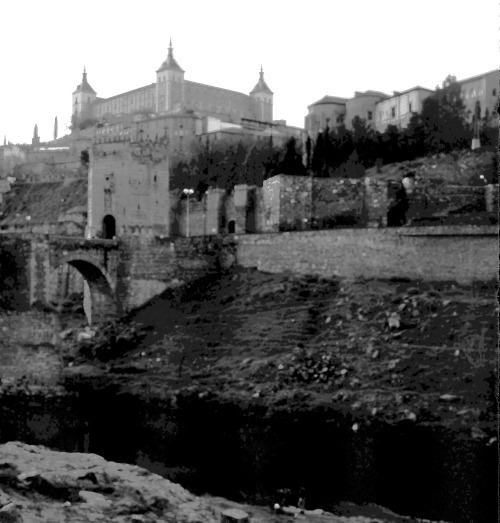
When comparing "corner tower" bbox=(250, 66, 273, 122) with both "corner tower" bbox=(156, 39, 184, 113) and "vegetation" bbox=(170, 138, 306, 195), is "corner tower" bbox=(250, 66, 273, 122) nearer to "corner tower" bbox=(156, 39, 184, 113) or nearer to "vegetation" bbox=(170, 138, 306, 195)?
"corner tower" bbox=(156, 39, 184, 113)

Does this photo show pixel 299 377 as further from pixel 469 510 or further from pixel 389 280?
pixel 469 510

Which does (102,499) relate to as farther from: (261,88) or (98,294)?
(261,88)

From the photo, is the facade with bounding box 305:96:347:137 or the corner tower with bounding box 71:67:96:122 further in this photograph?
the corner tower with bounding box 71:67:96:122

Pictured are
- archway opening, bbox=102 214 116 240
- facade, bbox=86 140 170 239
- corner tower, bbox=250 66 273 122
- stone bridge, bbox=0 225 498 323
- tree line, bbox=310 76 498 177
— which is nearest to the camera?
stone bridge, bbox=0 225 498 323

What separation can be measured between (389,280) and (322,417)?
33.3 feet

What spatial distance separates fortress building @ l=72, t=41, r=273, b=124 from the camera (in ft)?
331

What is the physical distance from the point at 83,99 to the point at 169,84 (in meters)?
21.2

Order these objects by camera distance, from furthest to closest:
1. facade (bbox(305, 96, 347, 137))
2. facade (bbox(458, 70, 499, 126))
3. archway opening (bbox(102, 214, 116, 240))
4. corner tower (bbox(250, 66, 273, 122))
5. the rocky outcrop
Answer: corner tower (bbox(250, 66, 273, 122))
facade (bbox(305, 96, 347, 137))
facade (bbox(458, 70, 499, 126))
archway opening (bbox(102, 214, 116, 240))
the rocky outcrop

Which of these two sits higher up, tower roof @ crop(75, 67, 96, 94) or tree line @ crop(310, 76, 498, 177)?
tower roof @ crop(75, 67, 96, 94)

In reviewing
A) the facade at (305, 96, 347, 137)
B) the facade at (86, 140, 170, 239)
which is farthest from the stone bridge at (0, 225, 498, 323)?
the facade at (305, 96, 347, 137)

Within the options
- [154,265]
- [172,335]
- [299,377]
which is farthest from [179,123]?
[299,377]

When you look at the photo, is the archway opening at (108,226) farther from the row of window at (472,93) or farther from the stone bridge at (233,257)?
the row of window at (472,93)

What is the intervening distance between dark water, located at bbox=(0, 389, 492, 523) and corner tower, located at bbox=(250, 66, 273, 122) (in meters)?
80.9

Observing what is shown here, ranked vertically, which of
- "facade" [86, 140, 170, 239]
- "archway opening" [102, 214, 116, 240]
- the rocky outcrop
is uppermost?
"facade" [86, 140, 170, 239]
